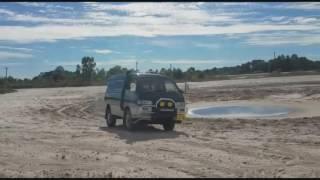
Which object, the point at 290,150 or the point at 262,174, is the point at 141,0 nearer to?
the point at 262,174

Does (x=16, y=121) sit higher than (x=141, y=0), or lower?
lower

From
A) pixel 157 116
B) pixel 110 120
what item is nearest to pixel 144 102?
pixel 157 116

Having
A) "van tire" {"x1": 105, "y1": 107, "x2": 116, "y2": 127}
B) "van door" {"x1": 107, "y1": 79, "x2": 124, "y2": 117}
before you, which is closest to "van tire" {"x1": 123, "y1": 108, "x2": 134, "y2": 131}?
"van door" {"x1": 107, "y1": 79, "x2": 124, "y2": 117}

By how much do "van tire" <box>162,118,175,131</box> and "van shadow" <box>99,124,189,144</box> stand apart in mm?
201

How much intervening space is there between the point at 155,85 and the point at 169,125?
151 centimetres

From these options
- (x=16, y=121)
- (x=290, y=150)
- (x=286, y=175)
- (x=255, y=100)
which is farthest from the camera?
(x=255, y=100)

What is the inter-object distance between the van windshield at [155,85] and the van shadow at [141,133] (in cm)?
143

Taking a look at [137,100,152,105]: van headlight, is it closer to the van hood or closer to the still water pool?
the van hood

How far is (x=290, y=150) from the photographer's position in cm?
1433

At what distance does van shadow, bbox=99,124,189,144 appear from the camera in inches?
707

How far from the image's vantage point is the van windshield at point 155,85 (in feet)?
68.6

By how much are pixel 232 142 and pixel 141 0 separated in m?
7.97

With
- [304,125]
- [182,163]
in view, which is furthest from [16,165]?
[304,125]

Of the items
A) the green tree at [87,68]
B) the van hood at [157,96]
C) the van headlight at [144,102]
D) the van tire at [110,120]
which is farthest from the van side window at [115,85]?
the green tree at [87,68]
